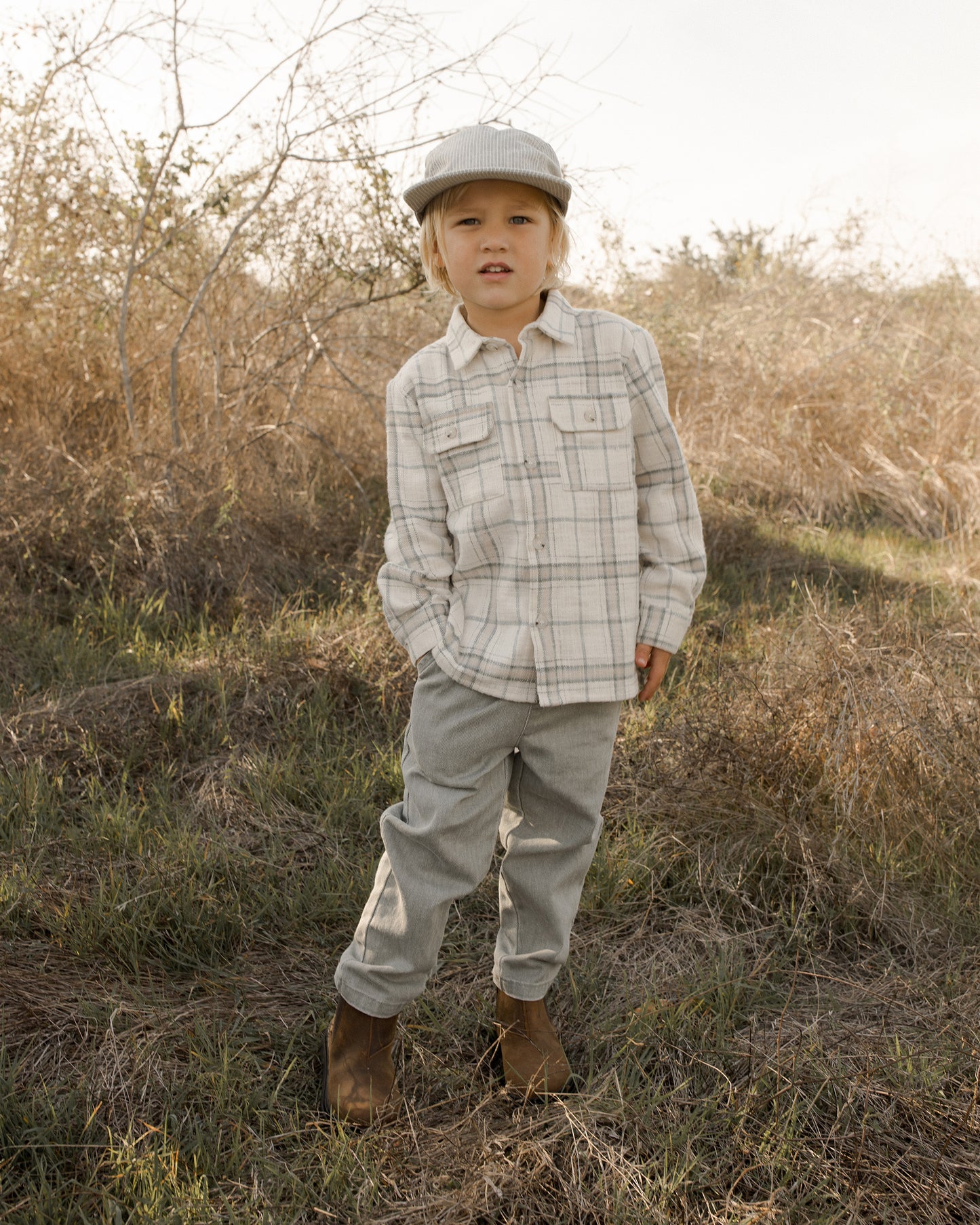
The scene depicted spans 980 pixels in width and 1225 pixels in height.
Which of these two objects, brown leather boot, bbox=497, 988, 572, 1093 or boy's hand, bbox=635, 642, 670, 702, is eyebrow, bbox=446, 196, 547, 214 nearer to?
boy's hand, bbox=635, 642, 670, 702

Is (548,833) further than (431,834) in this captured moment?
Yes

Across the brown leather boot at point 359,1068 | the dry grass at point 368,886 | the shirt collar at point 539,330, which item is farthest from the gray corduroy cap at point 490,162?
the dry grass at point 368,886

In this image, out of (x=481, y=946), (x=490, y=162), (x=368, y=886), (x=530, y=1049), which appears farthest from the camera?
(x=368, y=886)

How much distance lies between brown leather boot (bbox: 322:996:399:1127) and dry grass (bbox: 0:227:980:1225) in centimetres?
4

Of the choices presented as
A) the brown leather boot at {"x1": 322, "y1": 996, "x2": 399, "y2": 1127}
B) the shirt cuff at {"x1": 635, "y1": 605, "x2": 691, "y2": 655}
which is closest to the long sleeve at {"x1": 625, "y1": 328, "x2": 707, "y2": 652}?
the shirt cuff at {"x1": 635, "y1": 605, "x2": 691, "y2": 655}

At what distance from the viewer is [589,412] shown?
1.71 m

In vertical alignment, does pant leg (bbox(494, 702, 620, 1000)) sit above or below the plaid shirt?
below

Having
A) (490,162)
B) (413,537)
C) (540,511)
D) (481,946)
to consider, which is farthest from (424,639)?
(481,946)

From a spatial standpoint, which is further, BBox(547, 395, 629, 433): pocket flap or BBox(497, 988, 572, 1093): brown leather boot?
BBox(497, 988, 572, 1093): brown leather boot

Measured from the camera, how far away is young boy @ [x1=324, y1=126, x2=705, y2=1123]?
1.67m

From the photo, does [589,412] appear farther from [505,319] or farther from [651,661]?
[651,661]

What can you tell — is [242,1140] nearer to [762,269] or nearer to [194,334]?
[194,334]

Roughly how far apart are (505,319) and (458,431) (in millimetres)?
229

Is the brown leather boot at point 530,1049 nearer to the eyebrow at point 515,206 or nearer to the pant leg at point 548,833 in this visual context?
the pant leg at point 548,833
